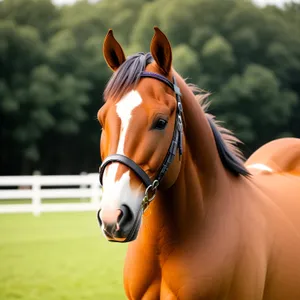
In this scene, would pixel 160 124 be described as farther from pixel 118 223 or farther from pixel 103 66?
pixel 103 66

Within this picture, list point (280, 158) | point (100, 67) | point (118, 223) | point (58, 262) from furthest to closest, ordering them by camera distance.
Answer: point (100, 67) < point (58, 262) < point (280, 158) < point (118, 223)

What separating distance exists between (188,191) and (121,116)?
2.04 feet

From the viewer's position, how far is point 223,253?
301 cm

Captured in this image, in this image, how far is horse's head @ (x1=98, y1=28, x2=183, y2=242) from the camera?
8.41 feet

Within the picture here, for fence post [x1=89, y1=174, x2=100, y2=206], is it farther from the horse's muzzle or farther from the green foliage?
the horse's muzzle

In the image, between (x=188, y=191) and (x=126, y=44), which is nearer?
(x=188, y=191)

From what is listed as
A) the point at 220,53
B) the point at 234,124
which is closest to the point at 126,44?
the point at 220,53

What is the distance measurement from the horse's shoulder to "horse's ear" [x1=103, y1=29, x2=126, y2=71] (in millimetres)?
1817

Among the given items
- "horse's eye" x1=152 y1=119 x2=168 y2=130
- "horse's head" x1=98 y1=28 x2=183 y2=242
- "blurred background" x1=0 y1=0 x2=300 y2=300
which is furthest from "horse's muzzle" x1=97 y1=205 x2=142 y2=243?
"blurred background" x1=0 y1=0 x2=300 y2=300

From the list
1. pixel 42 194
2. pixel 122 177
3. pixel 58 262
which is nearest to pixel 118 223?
pixel 122 177

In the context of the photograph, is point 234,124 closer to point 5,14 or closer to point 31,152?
point 31,152

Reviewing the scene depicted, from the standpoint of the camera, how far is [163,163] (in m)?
2.81

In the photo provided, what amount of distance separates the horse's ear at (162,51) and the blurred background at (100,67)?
25.0 meters

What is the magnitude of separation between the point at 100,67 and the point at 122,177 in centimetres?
3414
